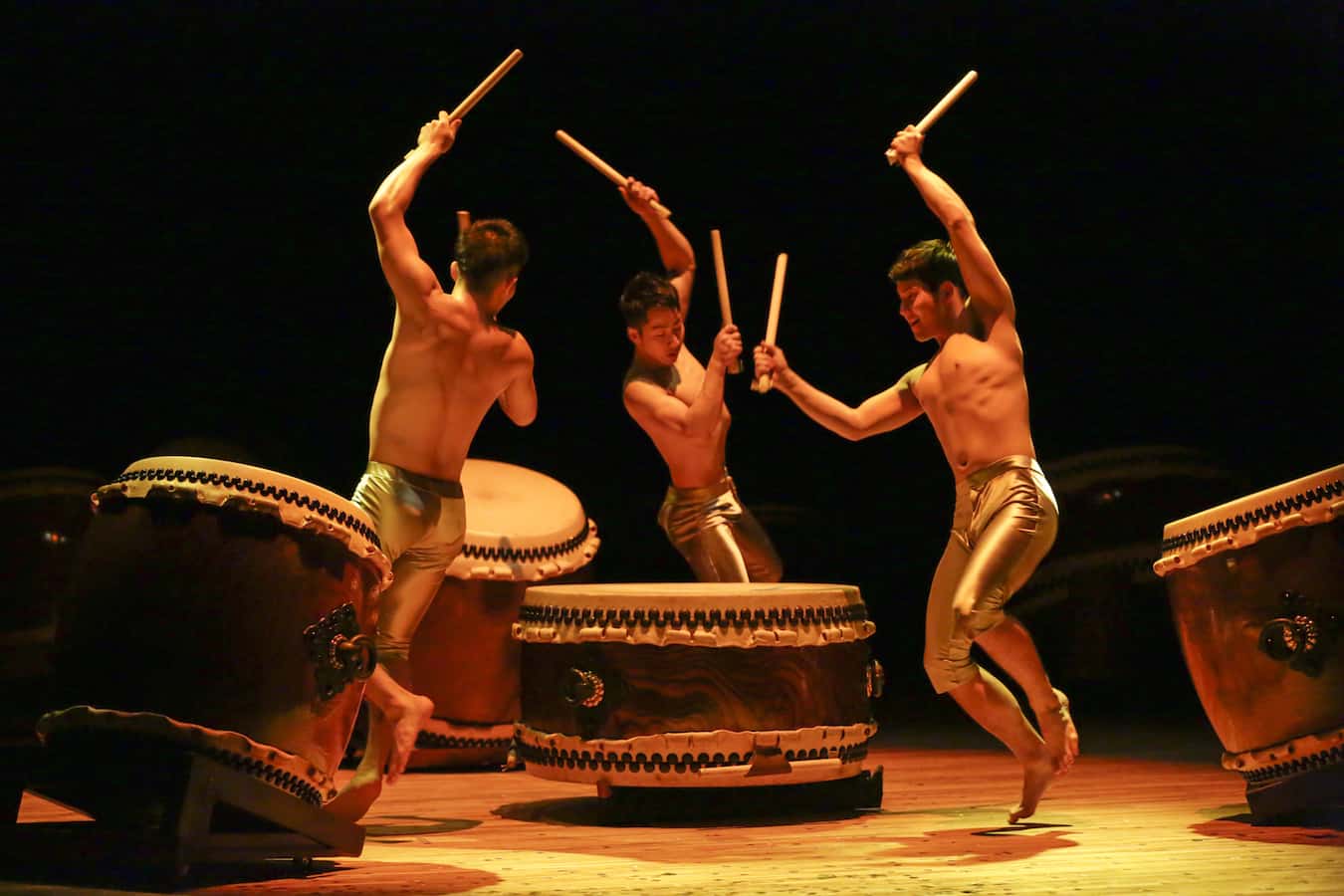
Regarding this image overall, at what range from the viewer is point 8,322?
16.3 ft

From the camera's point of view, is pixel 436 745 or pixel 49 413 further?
pixel 49 413

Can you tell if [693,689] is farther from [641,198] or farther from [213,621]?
[641,198]

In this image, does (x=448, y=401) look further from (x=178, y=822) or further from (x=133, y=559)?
(x=178, y=822)

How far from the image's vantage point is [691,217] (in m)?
5.84

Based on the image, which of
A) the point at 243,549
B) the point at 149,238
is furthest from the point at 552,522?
the point at 243,549

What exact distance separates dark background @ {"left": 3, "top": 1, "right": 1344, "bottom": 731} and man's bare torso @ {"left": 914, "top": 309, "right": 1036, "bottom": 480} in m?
1.95

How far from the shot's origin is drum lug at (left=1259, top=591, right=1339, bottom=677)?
3.24 m

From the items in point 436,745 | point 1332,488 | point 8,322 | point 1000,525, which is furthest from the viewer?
point 8,322

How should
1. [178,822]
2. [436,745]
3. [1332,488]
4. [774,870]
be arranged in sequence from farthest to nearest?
[436,745] → [1332,488] → [774,870] → [178,822]

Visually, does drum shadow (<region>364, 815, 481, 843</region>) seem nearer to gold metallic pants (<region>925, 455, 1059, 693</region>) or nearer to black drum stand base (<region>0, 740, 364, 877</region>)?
black drum stand base (<region>0, 740, 364, 877</region>)

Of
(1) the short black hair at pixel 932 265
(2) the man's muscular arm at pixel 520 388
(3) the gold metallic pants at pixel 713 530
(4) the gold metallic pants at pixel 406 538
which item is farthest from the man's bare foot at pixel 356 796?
(1) the short black hair at pixel 932 265

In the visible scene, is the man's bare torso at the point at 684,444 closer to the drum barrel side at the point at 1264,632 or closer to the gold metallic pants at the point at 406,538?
the gold metallic pants at the point at 406,538

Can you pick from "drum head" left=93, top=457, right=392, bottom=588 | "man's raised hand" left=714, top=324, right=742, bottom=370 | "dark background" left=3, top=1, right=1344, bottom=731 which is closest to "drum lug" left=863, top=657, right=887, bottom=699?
"man's raised hand" left=714, top=324, right=742, bottom=370

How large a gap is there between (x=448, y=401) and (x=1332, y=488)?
6.12 ft
